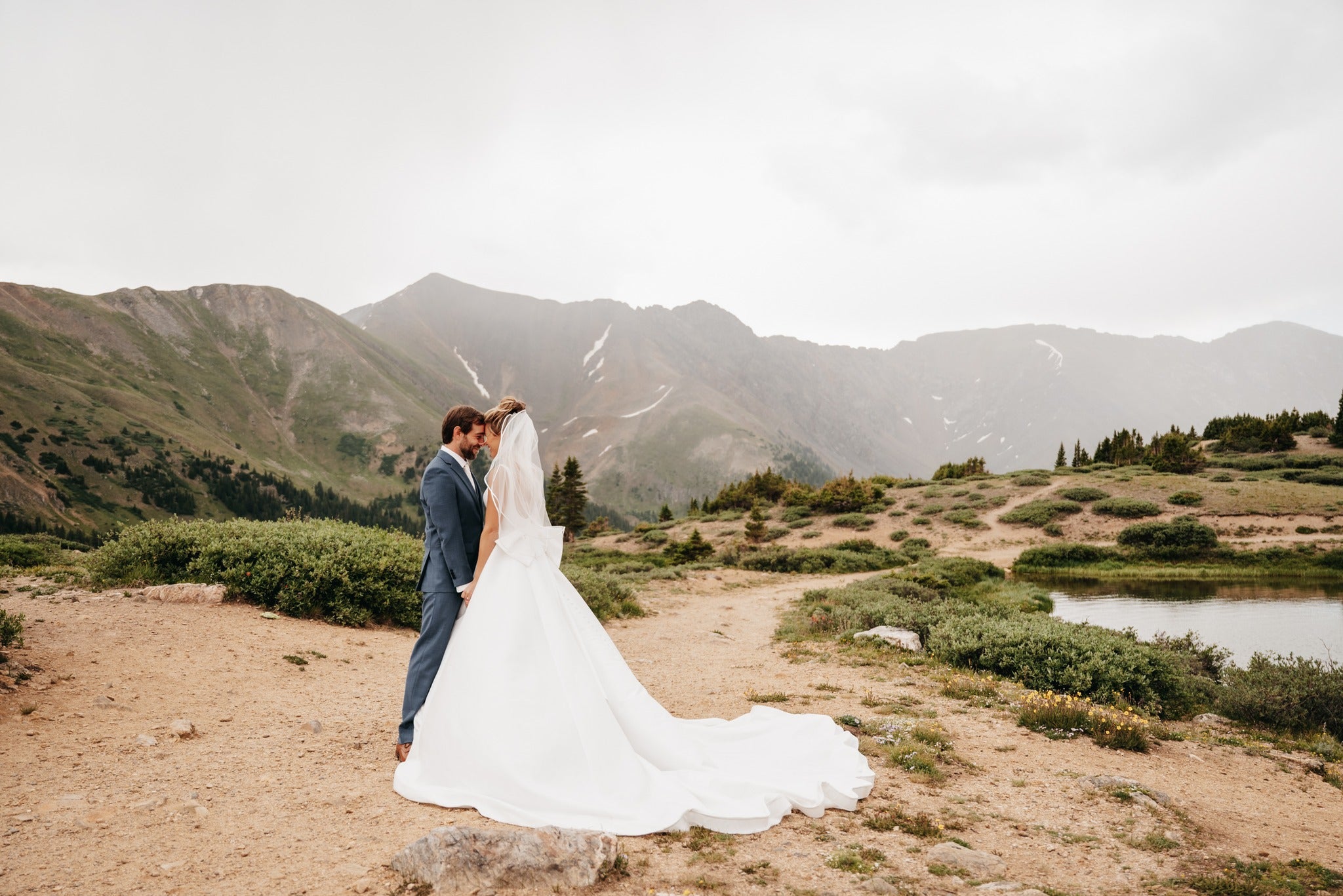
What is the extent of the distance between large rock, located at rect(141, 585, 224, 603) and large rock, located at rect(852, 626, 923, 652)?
11562mm

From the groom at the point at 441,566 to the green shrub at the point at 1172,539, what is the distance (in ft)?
106

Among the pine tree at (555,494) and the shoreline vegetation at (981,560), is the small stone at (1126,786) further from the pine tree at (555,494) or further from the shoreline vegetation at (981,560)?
the pine tree at (555,494)

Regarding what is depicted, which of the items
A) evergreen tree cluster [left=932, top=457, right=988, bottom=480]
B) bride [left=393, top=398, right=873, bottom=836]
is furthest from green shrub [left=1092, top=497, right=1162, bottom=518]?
bride [left=393, top=398, right=873, bottom=836]

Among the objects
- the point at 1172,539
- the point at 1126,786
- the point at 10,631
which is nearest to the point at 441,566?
the point at 10,631

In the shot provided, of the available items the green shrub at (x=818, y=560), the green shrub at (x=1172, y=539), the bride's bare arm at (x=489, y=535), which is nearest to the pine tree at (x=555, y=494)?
the green shrub at (x=818, y=560)

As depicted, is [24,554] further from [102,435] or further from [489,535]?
[102,435]

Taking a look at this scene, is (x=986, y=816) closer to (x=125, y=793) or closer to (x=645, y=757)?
(x=645, y=757)

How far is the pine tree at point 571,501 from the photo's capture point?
2255 inches

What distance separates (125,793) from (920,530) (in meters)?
37.9

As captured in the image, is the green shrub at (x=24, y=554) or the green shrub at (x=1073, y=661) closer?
the green shrub at (x=1073, y=661)

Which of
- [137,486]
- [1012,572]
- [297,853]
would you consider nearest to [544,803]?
[297,853]

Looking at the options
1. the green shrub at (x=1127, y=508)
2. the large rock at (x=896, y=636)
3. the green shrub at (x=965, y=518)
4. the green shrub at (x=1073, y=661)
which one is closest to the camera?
the green shrub at (x=1073, y=661)

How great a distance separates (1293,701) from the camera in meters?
8.68

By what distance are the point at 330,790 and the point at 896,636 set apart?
988cm
